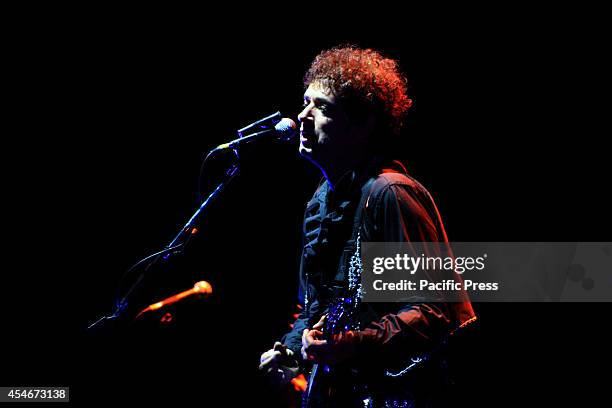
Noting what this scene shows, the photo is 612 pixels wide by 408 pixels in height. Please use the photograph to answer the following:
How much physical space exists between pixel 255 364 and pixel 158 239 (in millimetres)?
1109

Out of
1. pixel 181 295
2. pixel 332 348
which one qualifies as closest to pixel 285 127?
pixel 181 295

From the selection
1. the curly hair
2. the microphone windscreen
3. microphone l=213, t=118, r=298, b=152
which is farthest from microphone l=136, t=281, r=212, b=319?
the curly hair

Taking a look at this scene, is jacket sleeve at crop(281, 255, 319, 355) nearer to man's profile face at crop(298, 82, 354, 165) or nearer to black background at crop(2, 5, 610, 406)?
man's profile face at crop(298, 82, 354, 165)

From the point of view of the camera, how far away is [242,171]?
365 cm

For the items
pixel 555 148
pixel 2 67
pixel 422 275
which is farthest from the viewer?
pixel 2 67

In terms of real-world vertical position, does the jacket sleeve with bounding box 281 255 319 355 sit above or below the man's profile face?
below

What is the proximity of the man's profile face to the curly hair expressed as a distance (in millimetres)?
49

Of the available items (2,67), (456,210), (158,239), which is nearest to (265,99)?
(158,239)

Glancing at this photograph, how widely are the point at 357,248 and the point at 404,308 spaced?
0.34 metres

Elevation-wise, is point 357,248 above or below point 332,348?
above

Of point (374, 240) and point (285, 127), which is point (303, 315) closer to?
point (374, 240)

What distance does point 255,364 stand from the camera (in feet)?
12.4

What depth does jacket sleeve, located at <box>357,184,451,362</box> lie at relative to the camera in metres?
1.95

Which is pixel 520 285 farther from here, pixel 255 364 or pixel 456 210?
pixel 255 364
